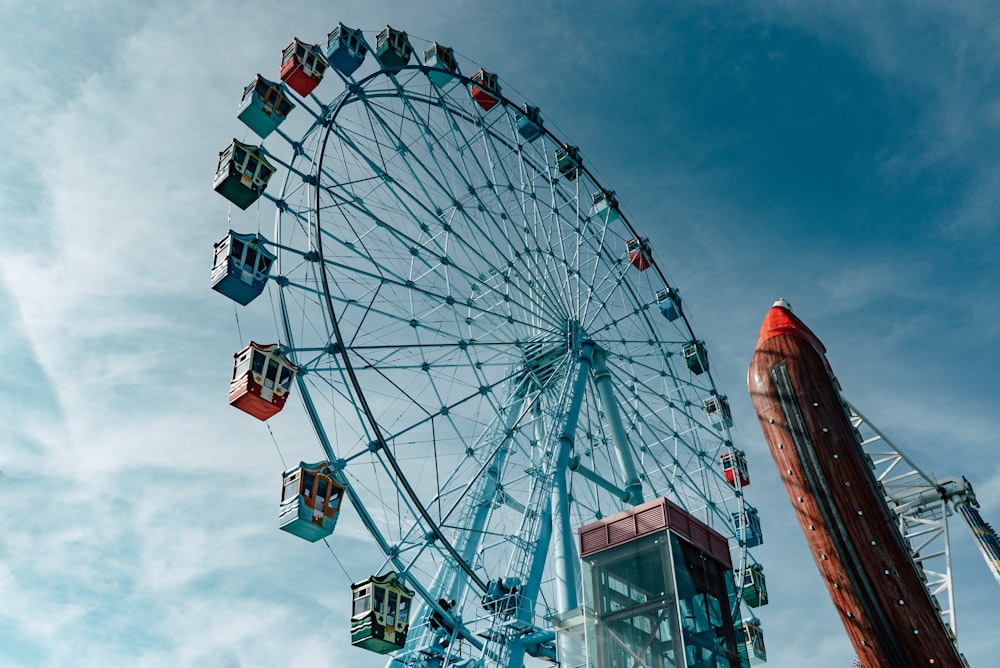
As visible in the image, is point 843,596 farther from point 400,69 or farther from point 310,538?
point 400,69

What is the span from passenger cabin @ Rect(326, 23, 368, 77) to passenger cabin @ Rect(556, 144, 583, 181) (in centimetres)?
1029

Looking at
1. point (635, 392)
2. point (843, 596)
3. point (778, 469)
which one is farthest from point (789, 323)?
point (635, 392)

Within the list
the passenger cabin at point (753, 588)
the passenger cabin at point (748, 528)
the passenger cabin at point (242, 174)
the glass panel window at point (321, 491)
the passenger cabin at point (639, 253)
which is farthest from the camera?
the passenger cabin at point (639, 253)

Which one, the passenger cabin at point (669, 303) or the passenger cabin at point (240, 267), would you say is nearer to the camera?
the passenger cabin at point (240, 267)

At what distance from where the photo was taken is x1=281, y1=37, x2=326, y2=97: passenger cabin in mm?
25484

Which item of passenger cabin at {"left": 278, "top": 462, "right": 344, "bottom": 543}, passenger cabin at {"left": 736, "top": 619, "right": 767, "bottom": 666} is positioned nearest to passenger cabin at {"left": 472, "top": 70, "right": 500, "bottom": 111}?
passenger cabin at {"left": 278, "top": 462, "right": 344, "bottom": 543}

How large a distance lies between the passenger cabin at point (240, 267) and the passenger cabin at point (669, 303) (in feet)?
61.5

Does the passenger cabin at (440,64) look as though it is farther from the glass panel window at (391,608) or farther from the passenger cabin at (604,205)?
the glass panel window at (391,608)

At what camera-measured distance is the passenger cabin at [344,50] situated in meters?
26.7

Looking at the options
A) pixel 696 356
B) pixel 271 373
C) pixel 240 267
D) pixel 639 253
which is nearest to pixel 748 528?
pixel 696 356

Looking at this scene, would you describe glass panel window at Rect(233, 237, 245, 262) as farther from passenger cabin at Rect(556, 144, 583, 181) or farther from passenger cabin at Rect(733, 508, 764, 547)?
passenger cabin at Rect(733, 508, 764, 547)

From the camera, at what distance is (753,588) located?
33062 mm

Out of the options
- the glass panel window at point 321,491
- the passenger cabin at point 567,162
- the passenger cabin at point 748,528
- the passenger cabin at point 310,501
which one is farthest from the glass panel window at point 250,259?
the passenger cabin at point 748,528

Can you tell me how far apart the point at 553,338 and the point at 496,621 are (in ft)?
34.0
